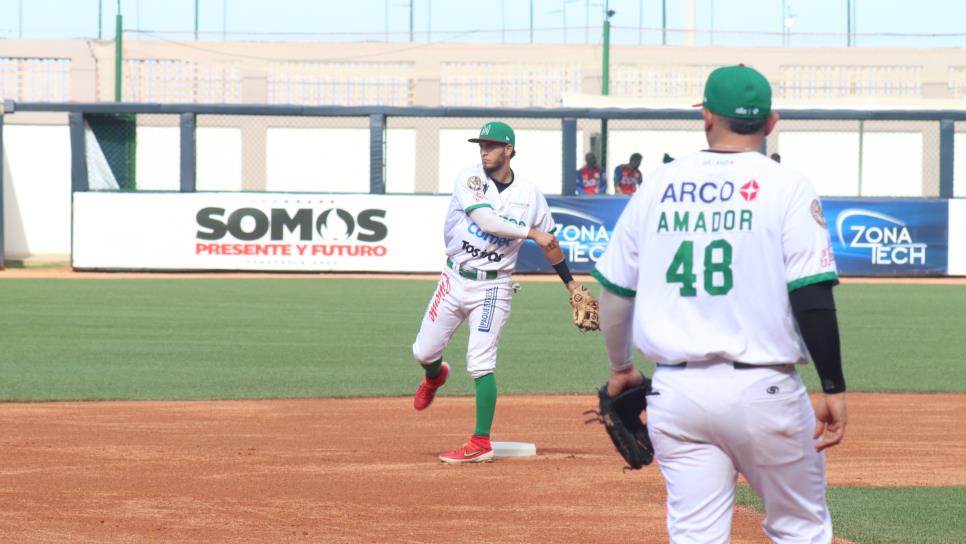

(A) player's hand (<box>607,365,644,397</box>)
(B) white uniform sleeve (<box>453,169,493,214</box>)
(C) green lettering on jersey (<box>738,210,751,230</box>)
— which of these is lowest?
(A) player's hand (<box>607,365,644,397</box>)

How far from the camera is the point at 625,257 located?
434cm

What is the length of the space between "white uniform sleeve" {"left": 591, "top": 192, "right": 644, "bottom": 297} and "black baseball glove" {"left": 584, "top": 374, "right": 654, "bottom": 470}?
373 mm

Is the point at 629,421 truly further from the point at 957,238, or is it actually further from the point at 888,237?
the point at 957,238

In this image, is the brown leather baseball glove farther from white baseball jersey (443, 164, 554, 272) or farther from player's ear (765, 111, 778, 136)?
player's ear (765, 111, 778, 136)

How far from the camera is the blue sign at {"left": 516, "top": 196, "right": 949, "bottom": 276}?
89.0ft

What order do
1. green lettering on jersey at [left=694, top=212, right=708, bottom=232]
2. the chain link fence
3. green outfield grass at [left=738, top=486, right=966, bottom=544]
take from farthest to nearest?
the chain link fence
green outfield grass at [left=738, top=486, right=966, bottom=544]
green lettering on jersey at [left=694, top=212, right=708, bottom=232]

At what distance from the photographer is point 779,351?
414 cm

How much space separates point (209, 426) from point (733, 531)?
15.6ft

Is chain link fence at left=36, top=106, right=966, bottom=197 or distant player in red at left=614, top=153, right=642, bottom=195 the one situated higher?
chain link fence at left=36, top=106, right=966, bottom=197

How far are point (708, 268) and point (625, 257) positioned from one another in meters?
0.29

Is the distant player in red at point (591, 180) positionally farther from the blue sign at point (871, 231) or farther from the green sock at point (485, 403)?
the green sock at point (485, 403)

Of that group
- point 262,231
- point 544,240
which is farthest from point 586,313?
point 262,231

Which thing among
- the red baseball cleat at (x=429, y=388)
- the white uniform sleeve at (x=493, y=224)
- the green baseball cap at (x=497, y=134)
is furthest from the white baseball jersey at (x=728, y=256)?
the red baseball cleat at (x=429, y=388)

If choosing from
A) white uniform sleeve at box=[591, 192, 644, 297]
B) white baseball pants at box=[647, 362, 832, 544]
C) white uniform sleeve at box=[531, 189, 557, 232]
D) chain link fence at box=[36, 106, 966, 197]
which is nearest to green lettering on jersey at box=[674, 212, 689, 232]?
white uniform sleeve at box=[591, 192, 644, 297]
